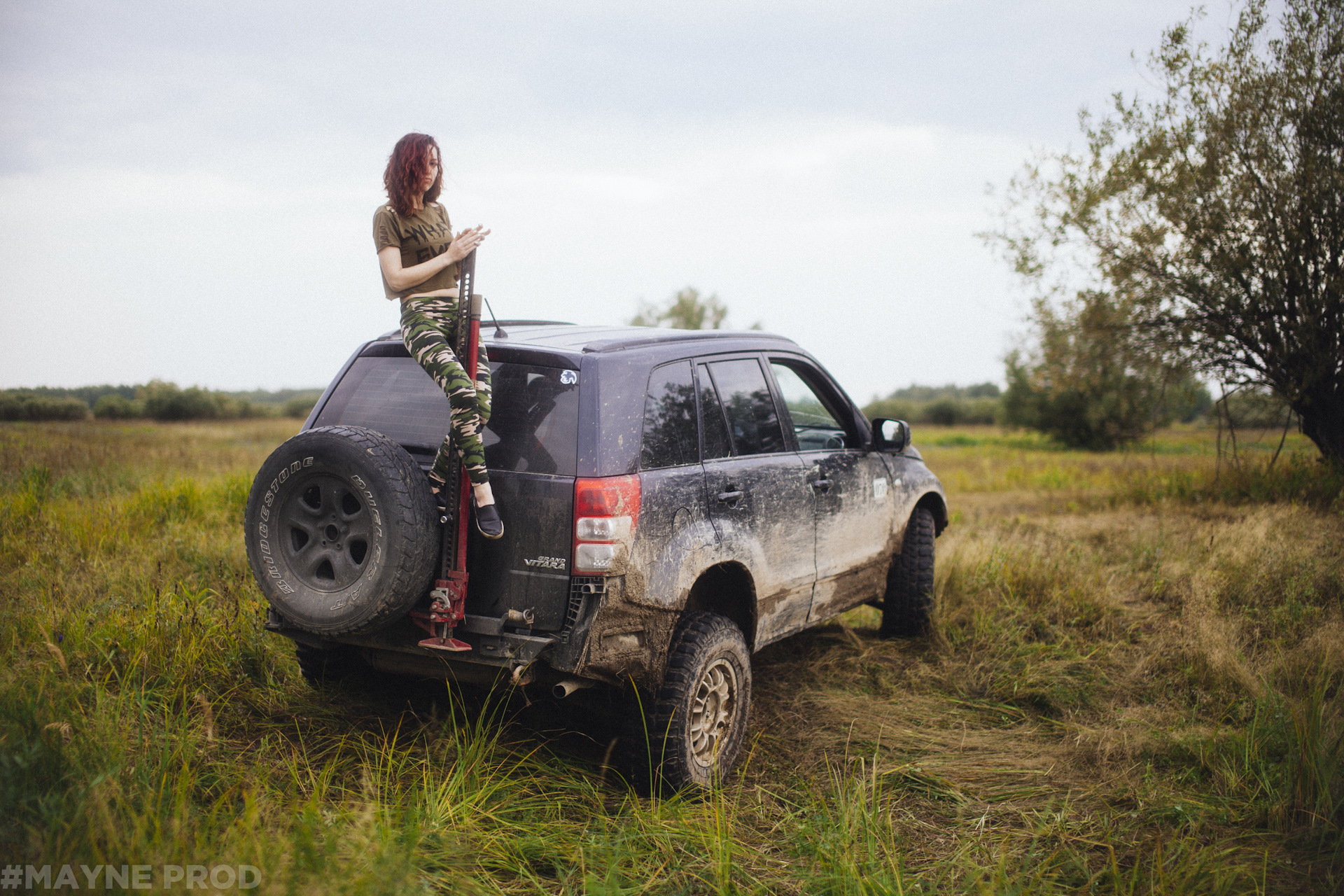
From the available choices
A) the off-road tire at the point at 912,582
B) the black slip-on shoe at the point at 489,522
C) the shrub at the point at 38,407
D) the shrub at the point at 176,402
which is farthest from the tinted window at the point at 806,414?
the shrub at the point at 176,402

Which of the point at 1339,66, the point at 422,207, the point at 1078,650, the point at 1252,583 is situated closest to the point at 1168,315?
the point at 1339,66

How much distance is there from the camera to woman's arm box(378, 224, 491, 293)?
3367 millimetres

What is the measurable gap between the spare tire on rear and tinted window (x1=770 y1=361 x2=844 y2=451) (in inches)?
82.9

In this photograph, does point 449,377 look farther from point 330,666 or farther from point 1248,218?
point 1248,218

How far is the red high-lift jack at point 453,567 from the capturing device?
3061 millimetres

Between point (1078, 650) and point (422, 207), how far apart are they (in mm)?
4618

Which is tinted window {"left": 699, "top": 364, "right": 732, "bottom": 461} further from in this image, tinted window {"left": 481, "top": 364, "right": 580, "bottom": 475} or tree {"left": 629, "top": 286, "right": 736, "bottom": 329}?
tree {"left": 629, "top": 286, "right": 736, "bottom": 329}

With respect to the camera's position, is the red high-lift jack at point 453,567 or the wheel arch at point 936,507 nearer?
the red high-lift jack at point 453,567

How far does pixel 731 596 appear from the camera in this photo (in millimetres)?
3965

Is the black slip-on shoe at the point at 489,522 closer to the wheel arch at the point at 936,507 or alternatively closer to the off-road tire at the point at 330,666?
the off-road tire at the point at 330,666

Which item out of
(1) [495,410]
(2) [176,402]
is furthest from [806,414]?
(2) [176,402]

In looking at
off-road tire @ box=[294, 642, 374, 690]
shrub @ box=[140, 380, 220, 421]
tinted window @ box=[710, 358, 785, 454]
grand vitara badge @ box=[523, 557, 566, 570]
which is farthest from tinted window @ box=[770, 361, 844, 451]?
shrub @ box=[140, 380, 220, 421]

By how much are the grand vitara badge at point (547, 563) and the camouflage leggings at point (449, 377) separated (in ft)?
1.10

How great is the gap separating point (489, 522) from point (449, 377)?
1.81ft
